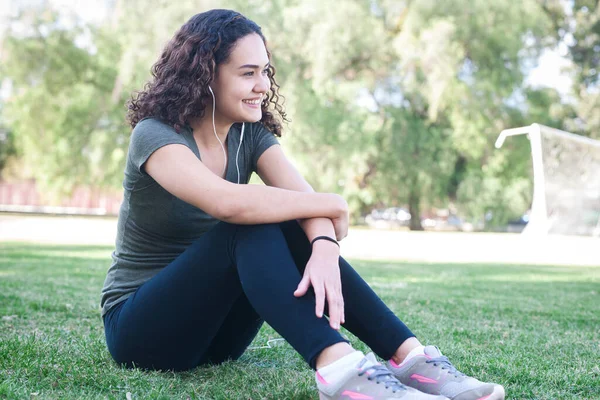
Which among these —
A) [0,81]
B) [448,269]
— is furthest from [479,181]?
[0,81]

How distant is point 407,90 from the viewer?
2327 centimetres

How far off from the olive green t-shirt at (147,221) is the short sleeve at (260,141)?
91 millimetres

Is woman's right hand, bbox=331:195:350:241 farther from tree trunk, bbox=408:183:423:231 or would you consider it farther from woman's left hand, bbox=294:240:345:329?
tree trunk, bbox=408:183:423:231

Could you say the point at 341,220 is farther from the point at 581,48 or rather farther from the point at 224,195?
the point at 581,48

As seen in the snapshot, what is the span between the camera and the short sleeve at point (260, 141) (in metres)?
2.35

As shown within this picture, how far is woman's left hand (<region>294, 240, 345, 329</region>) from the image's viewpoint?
67.2 inches

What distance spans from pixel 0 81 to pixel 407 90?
15.4m

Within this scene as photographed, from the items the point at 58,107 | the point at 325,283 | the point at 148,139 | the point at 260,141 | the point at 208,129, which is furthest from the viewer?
the point at 58,107

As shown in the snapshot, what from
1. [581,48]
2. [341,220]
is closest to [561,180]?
[341,220]

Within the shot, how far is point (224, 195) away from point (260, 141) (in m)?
0.53

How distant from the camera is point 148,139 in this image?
1998 millimetres

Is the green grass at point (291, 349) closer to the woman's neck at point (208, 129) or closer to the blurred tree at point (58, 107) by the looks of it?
the woman's neck at point (208, 129)

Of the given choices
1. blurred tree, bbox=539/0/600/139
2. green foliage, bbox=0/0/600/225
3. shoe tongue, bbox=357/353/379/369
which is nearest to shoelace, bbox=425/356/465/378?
shoe tongue, bbox=357/353/379/369

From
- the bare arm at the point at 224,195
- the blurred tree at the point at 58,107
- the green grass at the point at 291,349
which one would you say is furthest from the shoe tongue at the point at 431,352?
the blurred tree at the point at 58,107
